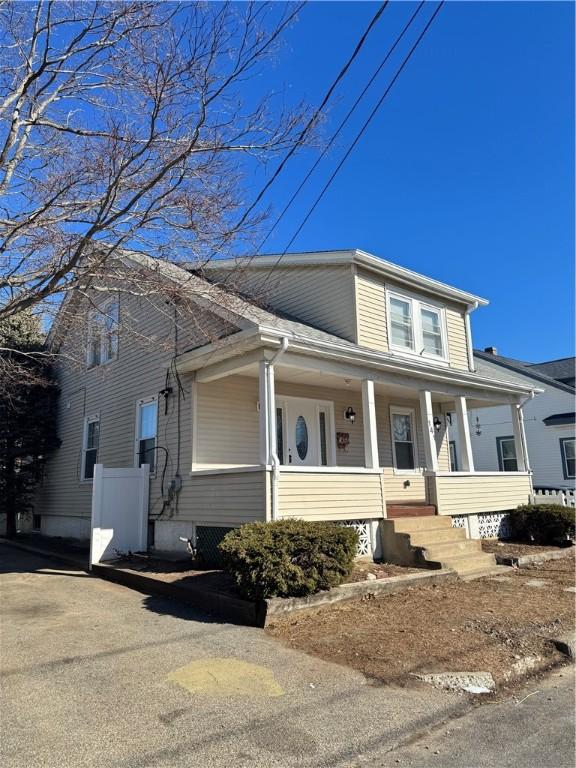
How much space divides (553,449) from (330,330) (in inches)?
558

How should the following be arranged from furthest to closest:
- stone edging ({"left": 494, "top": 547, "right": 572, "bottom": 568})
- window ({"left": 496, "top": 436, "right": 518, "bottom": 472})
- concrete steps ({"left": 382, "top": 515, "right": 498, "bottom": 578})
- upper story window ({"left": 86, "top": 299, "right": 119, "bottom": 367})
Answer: window ({"left": 496, "top": 436, "right": 518, "bottom": 472}), upper story window ({"left": 86, "top": 299, "right": 119, "bottom": 367}), stone edging ({"left": 494, "top": 547, "right": 572, "bottom": 568}), concrete steps ({"left": 382, "top": 515, "right": 498, "bottom": 578})

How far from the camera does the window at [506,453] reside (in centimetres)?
2209

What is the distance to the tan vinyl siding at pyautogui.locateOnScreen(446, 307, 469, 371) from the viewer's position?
13.4 metres

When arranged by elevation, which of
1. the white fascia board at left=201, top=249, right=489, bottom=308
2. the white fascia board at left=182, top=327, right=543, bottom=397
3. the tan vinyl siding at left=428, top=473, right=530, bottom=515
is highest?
the white fascia board at left=201, top=249, right=489, bottom=308

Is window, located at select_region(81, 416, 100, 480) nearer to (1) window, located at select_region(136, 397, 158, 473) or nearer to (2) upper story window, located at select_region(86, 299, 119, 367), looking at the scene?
(2) upper story window, located at select_region(86, 299, 119, 367)

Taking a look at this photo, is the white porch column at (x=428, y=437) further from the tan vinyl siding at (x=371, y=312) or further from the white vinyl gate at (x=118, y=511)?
the white vinyl gate at (x=118, y=511)

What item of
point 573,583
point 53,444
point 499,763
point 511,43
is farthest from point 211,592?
point 53,444

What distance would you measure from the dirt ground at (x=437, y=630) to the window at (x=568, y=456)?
14596 mm

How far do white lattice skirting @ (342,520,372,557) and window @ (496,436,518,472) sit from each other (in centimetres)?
1468

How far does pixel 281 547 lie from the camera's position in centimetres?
641

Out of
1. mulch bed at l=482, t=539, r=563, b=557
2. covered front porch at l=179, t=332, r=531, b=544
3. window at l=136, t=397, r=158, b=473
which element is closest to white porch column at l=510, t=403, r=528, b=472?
covered front porch at l=179, t=332, r=531, b=544

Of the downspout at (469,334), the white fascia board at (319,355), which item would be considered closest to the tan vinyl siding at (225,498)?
the white fascia board at (319,355)

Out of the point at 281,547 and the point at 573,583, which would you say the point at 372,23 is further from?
the point at 573,583

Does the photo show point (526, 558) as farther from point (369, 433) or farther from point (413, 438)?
point (413, 438)
